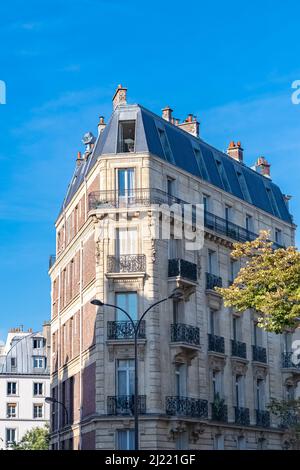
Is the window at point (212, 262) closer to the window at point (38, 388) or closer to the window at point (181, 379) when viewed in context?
the window at point (181, 379)

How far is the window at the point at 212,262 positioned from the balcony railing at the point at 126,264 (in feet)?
18.8

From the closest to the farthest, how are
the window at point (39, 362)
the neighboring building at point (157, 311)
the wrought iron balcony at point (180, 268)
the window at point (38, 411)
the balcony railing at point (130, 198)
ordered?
the neighboring building at point (157, 311) → the wrought iron balcony at point (180, 268) → the balcony railing at point (130, 198) → the window at point (38, 411) → the window at point (39, 362)

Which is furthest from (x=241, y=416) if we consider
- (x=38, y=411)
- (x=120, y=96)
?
(x=38, y=411)

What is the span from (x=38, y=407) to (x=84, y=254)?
129 ft

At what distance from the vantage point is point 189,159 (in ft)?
136

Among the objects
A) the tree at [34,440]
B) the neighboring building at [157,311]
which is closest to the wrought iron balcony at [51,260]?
the neighboring building at [157,311]

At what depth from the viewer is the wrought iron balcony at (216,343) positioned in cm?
3925

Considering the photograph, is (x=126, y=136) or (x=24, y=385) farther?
(x=24, y=385)

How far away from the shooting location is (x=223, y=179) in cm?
4462

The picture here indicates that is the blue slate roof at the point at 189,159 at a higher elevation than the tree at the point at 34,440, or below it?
higher

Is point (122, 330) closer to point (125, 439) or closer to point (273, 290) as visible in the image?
point (125, 439)

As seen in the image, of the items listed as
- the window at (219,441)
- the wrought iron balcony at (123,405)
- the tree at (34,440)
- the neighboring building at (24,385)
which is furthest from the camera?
the neighboring building at (24,385)

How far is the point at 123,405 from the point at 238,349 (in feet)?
28.3
